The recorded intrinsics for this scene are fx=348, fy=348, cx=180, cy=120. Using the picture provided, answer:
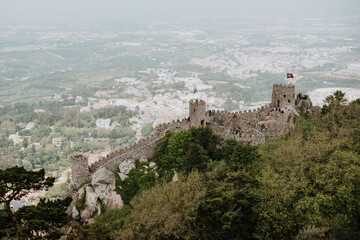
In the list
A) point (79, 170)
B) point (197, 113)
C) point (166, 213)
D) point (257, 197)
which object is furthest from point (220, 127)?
point (166, 213)

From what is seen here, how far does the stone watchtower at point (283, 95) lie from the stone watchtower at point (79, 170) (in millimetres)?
20939

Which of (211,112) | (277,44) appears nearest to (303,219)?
(211,112)

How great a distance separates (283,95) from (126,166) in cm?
1855

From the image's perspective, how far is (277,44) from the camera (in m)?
176

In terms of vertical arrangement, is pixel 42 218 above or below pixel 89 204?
above

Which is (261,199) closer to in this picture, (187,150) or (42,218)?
(187,150)

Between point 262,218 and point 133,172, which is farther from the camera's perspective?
point 133,172

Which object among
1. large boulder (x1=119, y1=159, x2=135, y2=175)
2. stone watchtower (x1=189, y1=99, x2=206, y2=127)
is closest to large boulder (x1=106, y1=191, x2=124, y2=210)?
large boulder (x1=119, y1=159, x2=135, y2=175)

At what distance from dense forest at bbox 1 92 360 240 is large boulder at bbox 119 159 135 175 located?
A: 1479 mm

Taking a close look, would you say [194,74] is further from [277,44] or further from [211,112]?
[211,112]

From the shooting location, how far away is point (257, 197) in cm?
2214

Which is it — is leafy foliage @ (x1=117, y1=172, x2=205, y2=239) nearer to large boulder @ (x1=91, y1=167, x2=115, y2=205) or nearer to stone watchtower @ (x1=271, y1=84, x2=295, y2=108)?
large boulder @ (x1=91, y1=167, x2=115, y2=205)

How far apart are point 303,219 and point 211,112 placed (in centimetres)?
1956

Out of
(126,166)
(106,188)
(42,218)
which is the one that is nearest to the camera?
(42,218)
